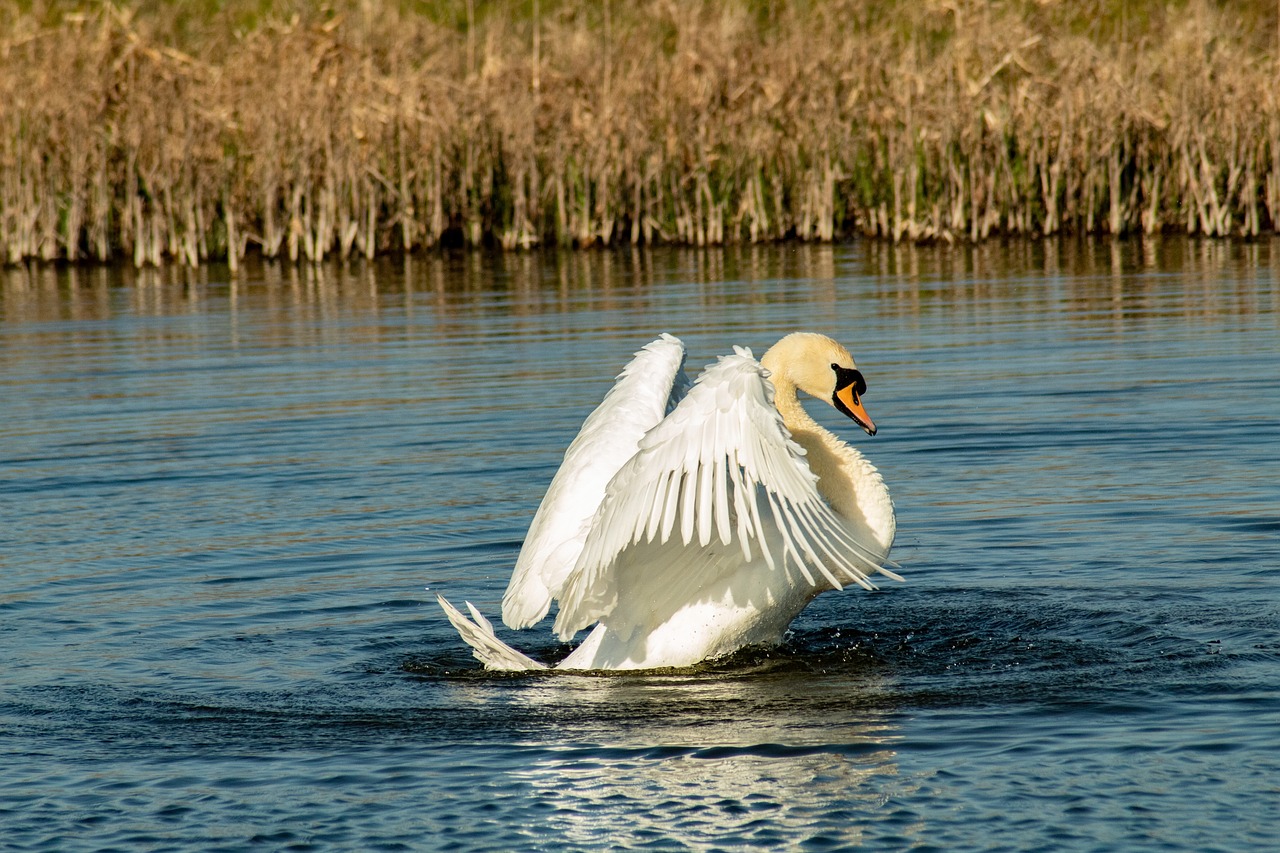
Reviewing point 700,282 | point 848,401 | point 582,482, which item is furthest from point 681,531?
point 700,282

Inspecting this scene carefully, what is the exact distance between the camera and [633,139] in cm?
2288

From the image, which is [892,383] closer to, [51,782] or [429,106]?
[51,782]

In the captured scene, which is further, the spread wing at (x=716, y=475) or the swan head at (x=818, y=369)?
the swan head at (x=818, y=369)

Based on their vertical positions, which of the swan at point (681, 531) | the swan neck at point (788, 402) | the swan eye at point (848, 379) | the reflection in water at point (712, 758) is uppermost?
the swan eye at point (848, 379)

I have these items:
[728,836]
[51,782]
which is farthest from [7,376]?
[728,836]

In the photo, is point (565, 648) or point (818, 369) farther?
point (565, 648)

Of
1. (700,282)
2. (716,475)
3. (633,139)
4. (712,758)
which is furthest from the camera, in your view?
(633,139)

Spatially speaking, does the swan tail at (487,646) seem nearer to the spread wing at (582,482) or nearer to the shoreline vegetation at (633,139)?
the spread wing at (582,482)

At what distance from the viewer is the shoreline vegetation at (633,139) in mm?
21953

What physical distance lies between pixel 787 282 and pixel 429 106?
23.2ft

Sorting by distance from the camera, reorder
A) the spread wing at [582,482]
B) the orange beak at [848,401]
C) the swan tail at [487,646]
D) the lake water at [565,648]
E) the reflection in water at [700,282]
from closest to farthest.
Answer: the lake water at [565,648] < the swan tail at [487,646] < the spread wing at [582,482] < the orange beak at [848,401] < the reflection in water at [700,282]

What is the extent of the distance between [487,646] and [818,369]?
1.69 meters

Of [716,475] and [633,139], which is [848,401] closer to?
[716,475]

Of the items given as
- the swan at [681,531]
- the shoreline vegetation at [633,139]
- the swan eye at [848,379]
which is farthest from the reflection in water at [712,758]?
the shoreline vegetation at [633,139]
